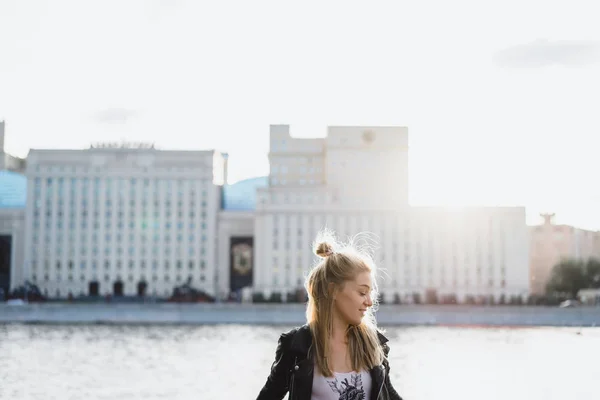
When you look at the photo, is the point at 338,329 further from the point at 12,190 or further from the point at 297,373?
the point at 12,190

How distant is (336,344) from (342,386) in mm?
244

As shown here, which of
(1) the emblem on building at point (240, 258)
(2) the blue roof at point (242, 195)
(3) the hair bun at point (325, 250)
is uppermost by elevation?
(2) the blue roof at point (242, 195)

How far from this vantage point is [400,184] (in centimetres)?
14162

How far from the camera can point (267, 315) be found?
8544 cm

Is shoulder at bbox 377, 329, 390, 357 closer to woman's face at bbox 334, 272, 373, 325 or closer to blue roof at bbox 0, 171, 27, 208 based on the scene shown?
woman's face at bbox 334, 272, 373, 325

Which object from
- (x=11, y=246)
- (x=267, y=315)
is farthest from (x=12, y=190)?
(x=267, y=315)

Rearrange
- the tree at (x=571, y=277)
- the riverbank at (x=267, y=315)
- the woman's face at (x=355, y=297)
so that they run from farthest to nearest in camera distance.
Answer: the tree at (x=571, y=277), the riverbank at (x=267, y=315), the woman's face at (x=355, y=297)

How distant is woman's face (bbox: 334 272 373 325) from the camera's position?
15.9ft

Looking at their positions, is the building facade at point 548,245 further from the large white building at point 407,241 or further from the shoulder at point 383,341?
→ the shoulder at point 383,341

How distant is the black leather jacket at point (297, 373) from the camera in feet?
16.0

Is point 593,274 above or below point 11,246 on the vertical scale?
below

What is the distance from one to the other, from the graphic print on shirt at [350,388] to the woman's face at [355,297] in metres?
0.30

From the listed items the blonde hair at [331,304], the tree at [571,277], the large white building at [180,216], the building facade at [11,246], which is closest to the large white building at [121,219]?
the large white building at [180,216]

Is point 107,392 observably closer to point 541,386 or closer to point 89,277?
point 541,386
